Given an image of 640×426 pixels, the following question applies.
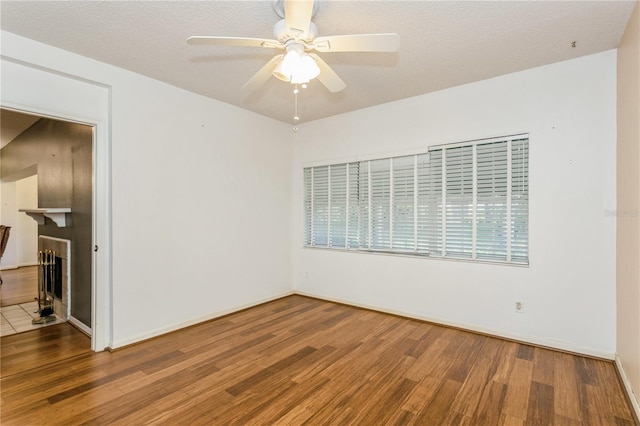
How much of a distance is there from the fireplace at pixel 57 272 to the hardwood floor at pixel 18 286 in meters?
0.84

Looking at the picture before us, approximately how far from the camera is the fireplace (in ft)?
12.4

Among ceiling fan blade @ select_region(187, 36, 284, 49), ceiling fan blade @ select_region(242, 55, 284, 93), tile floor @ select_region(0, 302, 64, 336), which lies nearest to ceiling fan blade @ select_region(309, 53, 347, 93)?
ceiling fan blade @ select_region(242, 55, 284, 93)

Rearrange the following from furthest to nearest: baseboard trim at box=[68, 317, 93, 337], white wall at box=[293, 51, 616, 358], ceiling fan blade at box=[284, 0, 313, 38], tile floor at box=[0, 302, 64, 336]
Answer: tile floor at box=[0, 302, 64, 336]
baseboard trim at box=[68, 317, 93, 337]
white wall at box=[293, 51, 616, 358]
ceiling fan blade at box=[284, 0, 313, 38]

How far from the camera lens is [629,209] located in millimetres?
2318

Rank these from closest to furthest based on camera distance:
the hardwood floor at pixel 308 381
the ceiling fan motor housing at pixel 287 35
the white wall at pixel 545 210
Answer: the ceiling fan motor housing at pixel 287 35, the hardwood floor at pixel 308 381, the white wall at pixel 545 210

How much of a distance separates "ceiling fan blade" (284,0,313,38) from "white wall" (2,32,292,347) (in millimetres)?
2177

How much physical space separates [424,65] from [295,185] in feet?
8.83

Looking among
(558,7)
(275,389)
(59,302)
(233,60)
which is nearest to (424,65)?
(558,7)

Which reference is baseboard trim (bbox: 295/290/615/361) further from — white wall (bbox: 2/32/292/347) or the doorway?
the doorway

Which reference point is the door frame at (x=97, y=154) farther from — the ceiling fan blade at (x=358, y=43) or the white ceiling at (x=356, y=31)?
the ceiling fan blade at (x=358, y=43)

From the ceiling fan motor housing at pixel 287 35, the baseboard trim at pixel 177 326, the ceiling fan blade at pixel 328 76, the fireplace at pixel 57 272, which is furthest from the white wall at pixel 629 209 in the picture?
the fireplace at pixel 57 272

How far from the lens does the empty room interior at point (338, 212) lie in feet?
7.06

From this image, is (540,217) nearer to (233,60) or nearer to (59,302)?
(233,60)

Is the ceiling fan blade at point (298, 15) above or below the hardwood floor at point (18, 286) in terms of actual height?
above
